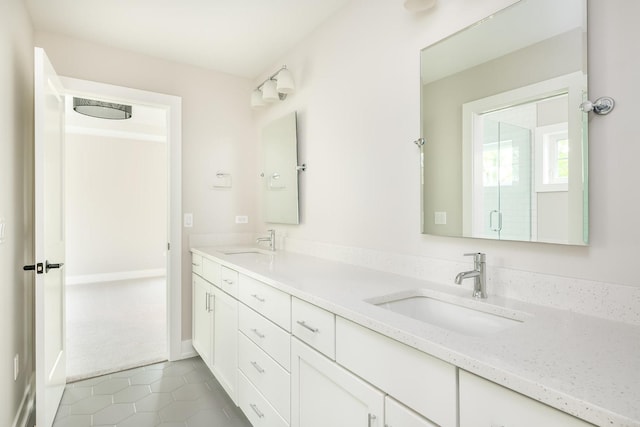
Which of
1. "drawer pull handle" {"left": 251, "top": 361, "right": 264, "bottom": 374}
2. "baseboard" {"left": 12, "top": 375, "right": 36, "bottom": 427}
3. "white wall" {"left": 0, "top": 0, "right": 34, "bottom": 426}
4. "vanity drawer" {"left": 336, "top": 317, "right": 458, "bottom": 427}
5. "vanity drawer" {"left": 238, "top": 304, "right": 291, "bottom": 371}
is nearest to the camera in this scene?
"vanity drawer" {"left": 336, "top": 317, "right": 458, "bottom": 427}

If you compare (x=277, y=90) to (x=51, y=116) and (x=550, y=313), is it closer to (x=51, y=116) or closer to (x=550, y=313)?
(x=51, y=116)

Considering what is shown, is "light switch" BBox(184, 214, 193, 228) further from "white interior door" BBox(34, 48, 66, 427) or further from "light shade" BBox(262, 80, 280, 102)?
"light shade" BBox(262, 80, 280, 102)

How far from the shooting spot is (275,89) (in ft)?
9.04

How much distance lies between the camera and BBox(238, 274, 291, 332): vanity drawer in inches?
60.6

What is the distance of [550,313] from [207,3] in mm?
2373

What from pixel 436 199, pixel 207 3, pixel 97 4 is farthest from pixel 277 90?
pixel 436 199

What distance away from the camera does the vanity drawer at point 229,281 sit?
2.07 m

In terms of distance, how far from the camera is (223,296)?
2.26 m

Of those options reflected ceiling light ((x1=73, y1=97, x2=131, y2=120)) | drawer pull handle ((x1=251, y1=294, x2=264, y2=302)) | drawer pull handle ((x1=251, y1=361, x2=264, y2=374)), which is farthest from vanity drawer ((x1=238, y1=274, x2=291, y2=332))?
reflected ceiling light ((x1=73, y1=97, x2=131, y2=120))

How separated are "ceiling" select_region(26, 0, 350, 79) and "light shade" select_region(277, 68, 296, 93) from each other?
10.6 inches

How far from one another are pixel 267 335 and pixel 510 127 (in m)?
1.38

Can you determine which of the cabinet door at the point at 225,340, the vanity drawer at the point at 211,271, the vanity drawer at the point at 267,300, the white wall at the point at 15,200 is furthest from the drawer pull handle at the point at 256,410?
the white wall at the point at 15,200

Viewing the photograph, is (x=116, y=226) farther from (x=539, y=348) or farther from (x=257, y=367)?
(x=539, y=348)

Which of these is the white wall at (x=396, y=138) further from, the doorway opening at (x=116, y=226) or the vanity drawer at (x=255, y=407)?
the doorway opening at (x=116, y=226)
